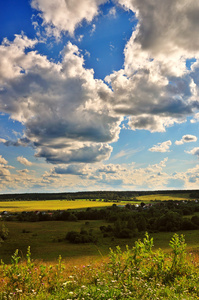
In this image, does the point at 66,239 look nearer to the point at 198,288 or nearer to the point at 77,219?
the point at 77,219

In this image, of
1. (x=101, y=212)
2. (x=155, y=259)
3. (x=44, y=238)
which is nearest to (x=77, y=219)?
(x=101, y=212)

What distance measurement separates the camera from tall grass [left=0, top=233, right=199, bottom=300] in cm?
960

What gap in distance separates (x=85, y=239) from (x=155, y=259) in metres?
67.9

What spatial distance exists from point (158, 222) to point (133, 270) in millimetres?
89278

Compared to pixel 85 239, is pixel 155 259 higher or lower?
higher

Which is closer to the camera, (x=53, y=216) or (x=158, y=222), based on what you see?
(x=158, y=222)

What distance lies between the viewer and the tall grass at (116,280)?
9602mm

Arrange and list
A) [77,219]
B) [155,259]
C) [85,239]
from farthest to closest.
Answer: [77,219]
[85,239]
[155,259]

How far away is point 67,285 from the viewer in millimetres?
11242

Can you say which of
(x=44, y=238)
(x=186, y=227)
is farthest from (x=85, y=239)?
(x=186, y=227)

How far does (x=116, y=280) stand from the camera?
35.6 ft

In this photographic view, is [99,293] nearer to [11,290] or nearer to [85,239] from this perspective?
[11,290]

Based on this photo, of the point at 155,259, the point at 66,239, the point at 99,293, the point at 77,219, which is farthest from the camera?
the point at 77,219

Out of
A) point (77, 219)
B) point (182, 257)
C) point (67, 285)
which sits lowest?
point (77, 219)
